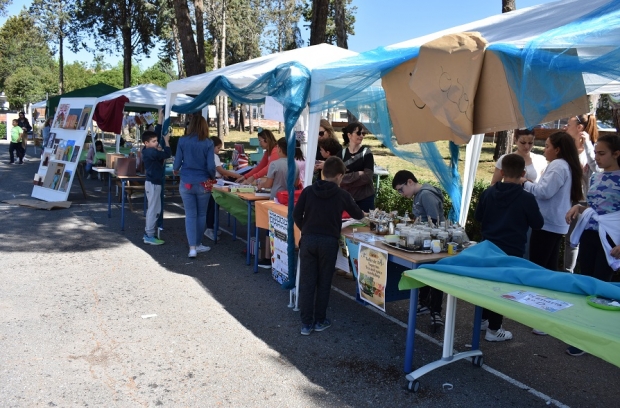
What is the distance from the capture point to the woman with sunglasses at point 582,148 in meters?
5.16

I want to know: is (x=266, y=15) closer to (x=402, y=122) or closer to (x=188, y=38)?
(x=188, y=38)

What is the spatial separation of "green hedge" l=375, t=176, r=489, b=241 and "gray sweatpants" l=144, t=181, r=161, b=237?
332 centimetres

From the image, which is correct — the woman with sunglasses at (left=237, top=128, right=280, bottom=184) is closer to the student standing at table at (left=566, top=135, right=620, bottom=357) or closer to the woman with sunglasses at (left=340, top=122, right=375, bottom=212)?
the woman with sunglasses at (left=340, top=122, right=375, bottom=212)

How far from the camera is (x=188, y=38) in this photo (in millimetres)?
13305

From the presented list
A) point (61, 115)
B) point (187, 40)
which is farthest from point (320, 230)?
point (187, 40)

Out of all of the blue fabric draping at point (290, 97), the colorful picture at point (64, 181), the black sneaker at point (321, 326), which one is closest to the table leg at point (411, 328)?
the black sneaker at point (321, 326)

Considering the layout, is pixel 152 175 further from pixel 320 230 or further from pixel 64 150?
pixel 64 150

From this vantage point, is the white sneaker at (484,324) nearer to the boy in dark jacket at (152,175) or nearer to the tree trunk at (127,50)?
the boy in dark jacket at (152,175)

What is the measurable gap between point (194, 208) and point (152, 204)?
100 cm

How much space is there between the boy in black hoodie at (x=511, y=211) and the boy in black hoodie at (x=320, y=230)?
41.3 inches

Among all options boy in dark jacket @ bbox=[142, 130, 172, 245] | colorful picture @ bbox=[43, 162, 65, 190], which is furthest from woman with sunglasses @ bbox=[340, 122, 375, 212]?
colorful picture @ bbox=[43, 162, 65, 190]

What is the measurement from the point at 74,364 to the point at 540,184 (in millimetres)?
3927

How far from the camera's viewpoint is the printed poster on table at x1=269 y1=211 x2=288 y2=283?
5.30 m

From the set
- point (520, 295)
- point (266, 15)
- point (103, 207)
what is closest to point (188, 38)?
point (103, 207)
